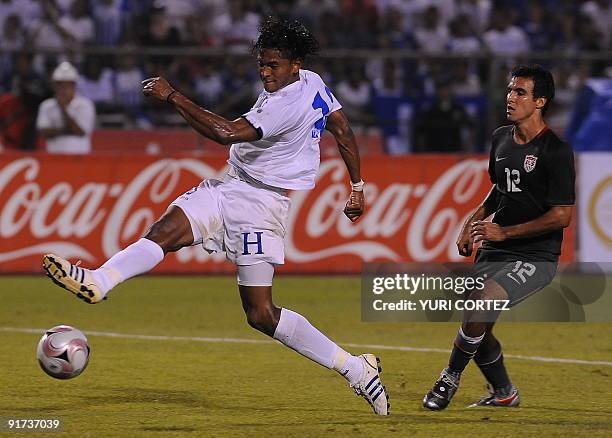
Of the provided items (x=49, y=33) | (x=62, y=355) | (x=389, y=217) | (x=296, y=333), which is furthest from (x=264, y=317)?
(x=49, y=33)

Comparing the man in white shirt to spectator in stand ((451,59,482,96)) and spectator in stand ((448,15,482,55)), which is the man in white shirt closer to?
spectator in stand ((451,59,482,96))

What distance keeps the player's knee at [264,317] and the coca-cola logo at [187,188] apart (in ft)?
25.2

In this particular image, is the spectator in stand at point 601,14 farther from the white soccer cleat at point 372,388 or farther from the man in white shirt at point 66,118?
the white soccer cleat at point 372,388

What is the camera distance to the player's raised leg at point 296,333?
24.9 ft

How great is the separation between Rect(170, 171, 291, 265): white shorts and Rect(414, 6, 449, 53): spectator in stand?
13.1 m

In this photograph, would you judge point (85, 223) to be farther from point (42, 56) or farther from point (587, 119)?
point (587, 119)

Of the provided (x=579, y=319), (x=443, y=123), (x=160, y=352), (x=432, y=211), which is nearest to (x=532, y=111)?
(x=160, y=352)

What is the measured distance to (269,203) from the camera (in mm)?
7727

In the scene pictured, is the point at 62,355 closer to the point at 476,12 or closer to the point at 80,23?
the point at 80,23

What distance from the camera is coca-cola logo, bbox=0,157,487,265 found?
1505cm

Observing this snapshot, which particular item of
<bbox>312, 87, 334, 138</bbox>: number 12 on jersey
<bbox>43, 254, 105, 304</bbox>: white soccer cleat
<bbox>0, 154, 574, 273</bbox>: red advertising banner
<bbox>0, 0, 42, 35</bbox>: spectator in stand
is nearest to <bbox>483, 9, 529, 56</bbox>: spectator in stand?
<bbox>0, 154, 574, 273</bbox>: red advertising banner

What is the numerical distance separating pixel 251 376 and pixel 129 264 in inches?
95.7

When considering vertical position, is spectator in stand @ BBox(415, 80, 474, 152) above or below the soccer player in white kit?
below

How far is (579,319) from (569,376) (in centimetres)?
389
